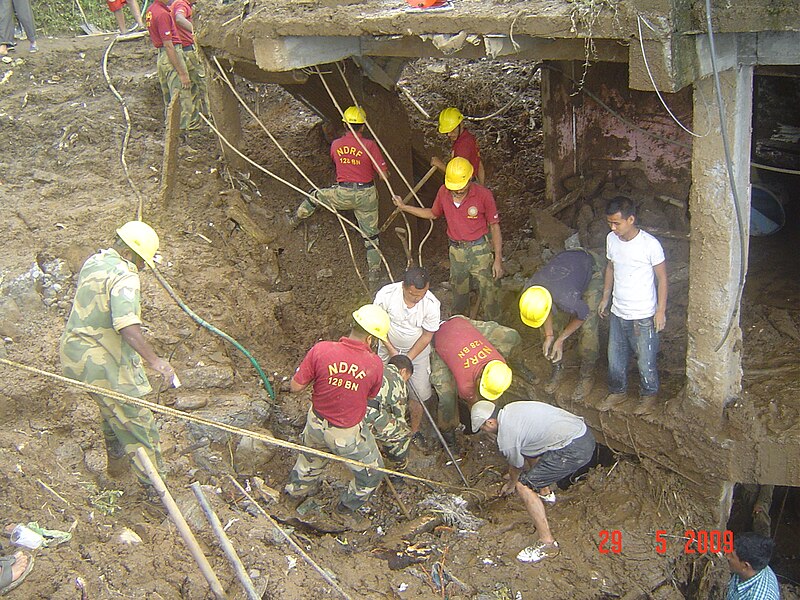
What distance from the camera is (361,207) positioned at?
7719 millimetres

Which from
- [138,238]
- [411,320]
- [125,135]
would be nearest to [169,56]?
[125,135]

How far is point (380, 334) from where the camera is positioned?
540cm

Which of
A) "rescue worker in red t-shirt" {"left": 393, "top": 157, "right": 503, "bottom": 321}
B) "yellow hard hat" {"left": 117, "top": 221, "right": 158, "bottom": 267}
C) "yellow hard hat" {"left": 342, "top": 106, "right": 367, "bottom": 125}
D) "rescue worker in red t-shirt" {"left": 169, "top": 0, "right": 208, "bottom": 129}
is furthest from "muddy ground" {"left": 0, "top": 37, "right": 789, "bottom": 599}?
"yellow hard hat" {"left": 117, "top": 221, "right": 158, "bottom": 267}

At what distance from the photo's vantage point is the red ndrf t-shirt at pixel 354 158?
24.2ft

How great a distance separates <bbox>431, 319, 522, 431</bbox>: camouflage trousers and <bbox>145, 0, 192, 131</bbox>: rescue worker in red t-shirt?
3.89m

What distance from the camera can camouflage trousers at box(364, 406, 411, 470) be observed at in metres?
5.80

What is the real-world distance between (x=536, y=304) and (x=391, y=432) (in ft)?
4.96

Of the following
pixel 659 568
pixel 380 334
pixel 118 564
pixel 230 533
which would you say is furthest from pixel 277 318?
pixel 659 568

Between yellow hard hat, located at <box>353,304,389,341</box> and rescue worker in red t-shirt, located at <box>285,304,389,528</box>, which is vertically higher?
yellow hard hat, located at <box>353,304,389,341</box>

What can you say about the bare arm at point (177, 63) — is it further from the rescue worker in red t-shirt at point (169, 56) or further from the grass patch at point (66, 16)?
the grass patch at point (66, 16)

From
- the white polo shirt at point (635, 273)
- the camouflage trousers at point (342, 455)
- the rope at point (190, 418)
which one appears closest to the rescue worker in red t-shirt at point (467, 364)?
the rope at point (190, 418)

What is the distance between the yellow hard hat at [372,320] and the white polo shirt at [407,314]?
24.9 inches
